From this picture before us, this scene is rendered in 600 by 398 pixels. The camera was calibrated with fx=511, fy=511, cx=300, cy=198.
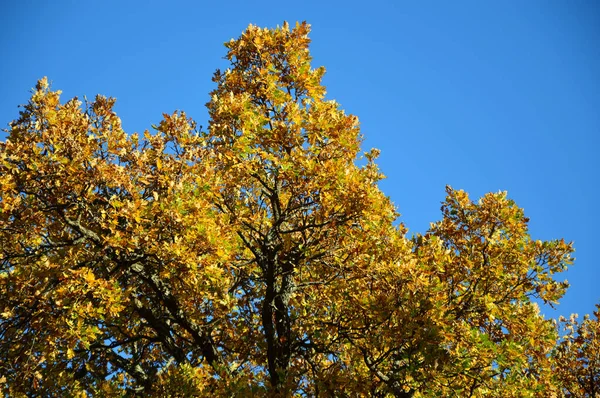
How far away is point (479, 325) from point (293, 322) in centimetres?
444

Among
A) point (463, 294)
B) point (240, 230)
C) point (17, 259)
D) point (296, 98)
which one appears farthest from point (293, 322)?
point (17, 259)

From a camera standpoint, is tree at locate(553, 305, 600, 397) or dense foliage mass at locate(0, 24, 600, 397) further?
tree at locate(553, 305, 600, 397)

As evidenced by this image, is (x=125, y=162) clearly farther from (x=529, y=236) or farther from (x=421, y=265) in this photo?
(x=529, y=236)

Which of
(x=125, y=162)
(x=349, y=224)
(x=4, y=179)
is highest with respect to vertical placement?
(x=125, y=162)

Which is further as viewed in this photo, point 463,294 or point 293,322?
point 293,322

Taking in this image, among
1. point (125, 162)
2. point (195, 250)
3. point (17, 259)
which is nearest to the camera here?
point (195, 250)

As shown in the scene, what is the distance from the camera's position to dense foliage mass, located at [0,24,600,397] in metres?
9.27

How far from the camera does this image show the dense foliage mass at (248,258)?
9266mm

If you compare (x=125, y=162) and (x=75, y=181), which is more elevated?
(x=125, y=162)

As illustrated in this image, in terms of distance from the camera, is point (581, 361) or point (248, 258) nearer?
point (248, 258)

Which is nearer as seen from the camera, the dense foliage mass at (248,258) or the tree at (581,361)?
the dense foliage mass at (248,258)

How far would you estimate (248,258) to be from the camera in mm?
12875

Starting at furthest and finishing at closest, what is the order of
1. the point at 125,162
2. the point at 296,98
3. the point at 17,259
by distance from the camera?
1. the point at 296,98
2. the point at 17,259
3. the point at 125,162

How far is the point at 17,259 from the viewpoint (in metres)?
11.4
